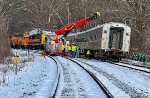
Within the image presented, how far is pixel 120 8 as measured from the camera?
49188 mm

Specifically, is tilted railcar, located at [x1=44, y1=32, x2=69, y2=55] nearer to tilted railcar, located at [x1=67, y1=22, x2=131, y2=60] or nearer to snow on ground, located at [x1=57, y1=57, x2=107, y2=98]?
tilted railcar, located at [x1=67, y1=22, x2=131, y2=60]

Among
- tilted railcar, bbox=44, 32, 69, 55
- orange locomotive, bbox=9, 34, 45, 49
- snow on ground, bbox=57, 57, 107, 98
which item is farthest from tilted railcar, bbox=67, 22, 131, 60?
orange locomotive, bbox=9, 34, 45, 49

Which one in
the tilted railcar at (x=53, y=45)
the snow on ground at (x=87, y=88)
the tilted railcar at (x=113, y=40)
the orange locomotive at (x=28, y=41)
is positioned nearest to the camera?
the snow on ground at (x=87, y=88)

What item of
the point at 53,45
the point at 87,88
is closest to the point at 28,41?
the point at 53,45

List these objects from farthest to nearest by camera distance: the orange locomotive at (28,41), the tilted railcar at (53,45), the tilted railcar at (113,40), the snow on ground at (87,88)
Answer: the orange locomotive at (28,41) < the tilted railcar at (53,45) < the tilted railcar at (113,40) < the snow on ground at (87,88)

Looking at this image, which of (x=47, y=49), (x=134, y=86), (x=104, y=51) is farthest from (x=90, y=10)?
(x=134, y=86)

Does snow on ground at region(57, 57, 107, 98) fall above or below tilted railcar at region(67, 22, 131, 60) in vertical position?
below

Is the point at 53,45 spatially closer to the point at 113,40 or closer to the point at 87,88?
the point at 113,40

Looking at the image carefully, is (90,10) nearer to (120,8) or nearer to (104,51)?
(120,8)

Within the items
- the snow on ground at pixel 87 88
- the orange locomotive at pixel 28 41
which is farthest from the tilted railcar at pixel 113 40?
the orange locomotive at pixel 28 41

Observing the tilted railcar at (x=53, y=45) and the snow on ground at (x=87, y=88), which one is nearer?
the snow on ground at (x=87, y=88)

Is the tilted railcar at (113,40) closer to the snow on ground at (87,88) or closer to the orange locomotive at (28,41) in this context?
the snow on ground at (87,88)

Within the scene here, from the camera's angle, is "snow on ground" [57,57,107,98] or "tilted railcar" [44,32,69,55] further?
"tilted railcar" [44,32,69,55]

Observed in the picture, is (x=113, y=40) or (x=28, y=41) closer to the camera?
(x=113, y=40)
